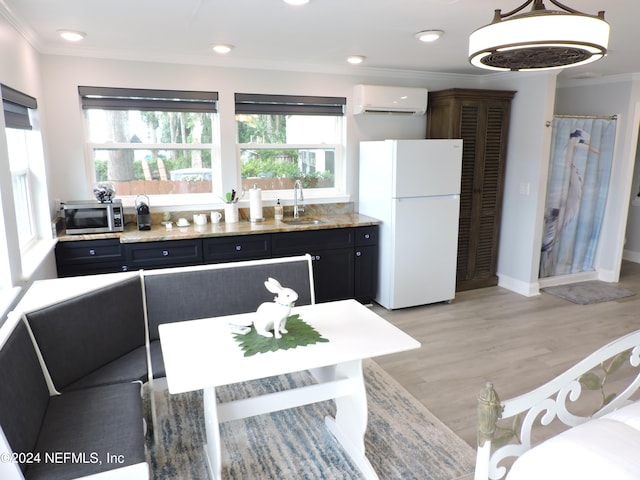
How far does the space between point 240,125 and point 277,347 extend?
2894 millimetres

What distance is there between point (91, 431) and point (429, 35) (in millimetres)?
3001

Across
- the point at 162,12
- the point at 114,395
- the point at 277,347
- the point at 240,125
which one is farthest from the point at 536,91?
the point at 114,395

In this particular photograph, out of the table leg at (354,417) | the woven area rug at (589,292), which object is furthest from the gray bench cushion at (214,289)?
the woven area rug at (589,292)

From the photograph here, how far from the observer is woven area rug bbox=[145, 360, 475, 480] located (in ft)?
7.34

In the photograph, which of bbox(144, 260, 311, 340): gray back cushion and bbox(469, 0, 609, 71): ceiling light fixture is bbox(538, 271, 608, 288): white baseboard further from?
bbox(469, 0, 609, 71): ceiling light fixture

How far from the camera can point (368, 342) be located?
2.06m

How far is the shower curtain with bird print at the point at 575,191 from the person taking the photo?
4.90m

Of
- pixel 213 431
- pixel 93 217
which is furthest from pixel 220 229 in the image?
pixel 213 431

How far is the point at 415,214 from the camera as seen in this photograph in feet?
14.0

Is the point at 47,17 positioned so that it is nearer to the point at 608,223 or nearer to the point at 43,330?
the point at 43,330

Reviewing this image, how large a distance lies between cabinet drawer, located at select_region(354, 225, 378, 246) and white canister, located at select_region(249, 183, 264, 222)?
0.91m

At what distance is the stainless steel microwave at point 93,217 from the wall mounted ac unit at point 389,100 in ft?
7.85

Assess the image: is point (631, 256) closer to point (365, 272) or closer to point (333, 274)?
point (365, 272)

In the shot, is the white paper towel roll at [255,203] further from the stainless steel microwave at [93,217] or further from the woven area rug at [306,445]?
the woven area rug at [306,445]
